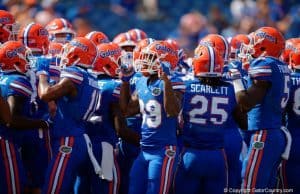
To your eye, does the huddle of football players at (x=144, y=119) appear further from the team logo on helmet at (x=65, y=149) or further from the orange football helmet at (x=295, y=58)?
the orange football helmet at (x=295, y=58)

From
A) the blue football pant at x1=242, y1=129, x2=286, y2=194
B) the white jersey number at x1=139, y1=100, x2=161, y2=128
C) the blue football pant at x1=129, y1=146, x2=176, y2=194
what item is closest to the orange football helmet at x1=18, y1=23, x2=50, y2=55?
the white jersey number at x1=139, y1=100, x2=161, y2=128

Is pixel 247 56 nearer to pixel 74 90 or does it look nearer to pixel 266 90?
pixel 266 90

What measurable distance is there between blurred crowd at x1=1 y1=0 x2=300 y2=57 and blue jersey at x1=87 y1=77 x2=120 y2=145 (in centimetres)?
706

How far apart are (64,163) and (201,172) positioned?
4.37 feet

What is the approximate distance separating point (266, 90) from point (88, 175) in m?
2.03

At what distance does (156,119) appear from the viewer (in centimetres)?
840

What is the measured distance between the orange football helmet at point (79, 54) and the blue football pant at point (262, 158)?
1865mm

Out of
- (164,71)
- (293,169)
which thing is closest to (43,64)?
(164,71)

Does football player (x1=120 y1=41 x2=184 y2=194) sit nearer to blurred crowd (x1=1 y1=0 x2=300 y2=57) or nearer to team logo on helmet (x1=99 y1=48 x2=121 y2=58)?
team logo on helmet (x1=99 y1=48 x2=121 y2=58)

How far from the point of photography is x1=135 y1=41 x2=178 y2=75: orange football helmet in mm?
8406

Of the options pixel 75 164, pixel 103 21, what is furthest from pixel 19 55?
pixel 103 21

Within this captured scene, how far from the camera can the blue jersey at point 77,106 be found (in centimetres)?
835

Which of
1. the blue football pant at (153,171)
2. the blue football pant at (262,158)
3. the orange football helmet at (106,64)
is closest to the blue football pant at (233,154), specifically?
the blue football pant at (262,158)

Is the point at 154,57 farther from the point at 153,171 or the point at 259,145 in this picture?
the point at 259,145
